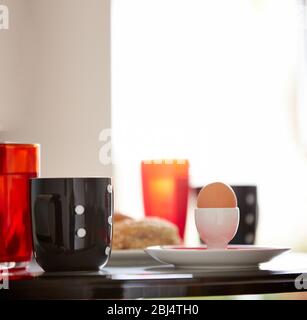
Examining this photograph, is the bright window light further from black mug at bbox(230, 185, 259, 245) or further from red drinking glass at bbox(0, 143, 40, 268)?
red drinking glass at bbox(0, 143, 40, 268)

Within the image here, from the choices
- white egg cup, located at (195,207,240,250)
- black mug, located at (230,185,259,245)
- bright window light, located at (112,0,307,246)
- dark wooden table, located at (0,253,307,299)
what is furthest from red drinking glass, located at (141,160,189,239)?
bright window light, located at (112,0,307,246)

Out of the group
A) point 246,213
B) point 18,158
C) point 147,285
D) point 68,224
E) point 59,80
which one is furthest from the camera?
point 59,80

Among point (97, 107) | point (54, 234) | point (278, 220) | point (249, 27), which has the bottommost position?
point (278, 220)

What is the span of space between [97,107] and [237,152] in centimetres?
85

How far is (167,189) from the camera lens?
153 cm

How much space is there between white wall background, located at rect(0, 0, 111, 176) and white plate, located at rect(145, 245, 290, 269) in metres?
→ 1.43

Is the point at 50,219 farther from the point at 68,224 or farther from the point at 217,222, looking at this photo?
the point at 217,222

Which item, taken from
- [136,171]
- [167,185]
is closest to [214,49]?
[136,171]

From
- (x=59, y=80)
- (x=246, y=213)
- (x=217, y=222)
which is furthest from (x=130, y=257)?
(x=59, y=80)

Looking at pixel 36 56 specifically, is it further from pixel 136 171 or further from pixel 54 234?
pixel 54 234

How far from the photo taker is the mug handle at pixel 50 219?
2.98ft

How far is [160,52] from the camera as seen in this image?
292 cm

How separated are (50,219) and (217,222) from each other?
0.66 feet

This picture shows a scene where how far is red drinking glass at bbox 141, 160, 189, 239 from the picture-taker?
4.92ft
